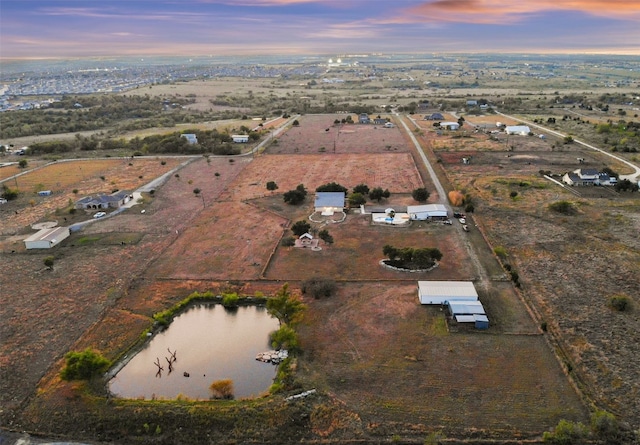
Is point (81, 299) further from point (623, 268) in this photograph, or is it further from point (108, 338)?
point (623, 268)

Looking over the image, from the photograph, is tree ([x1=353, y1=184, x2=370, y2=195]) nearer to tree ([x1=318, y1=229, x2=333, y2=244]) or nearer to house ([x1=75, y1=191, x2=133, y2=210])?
tree ([x1=318, y1=229, x2=333, y2=244])

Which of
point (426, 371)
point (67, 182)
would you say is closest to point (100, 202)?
point (67, 182)

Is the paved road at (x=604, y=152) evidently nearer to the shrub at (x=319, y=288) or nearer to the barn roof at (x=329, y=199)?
the barn roof at (x=329, y=199)

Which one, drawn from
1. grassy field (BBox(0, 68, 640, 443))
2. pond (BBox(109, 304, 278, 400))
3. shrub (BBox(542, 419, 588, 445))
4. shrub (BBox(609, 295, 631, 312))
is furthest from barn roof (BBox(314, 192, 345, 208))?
shrub (BBox(542, 419, 588, 445))

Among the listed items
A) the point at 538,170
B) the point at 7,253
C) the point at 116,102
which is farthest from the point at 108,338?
the point at 116,102

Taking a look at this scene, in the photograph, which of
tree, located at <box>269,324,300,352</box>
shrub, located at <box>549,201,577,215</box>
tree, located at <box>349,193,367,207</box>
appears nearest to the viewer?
tree, located at <box>269,324,300,352</box>

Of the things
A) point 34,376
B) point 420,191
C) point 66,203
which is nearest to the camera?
point 34,376
